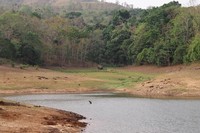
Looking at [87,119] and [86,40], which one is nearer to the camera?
[87,119]

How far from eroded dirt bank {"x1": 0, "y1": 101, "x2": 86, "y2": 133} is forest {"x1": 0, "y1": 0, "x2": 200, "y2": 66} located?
59.6 meters

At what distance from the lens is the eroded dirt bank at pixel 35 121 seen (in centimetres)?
2512

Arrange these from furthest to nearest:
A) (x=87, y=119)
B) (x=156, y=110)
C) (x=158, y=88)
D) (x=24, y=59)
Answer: (x=24, y=59) → (x=158, y=88) → (x=156, y=110) → (x=87, y=119)

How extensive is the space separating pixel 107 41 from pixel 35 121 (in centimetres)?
10110

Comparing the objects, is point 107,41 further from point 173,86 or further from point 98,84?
point 173,86

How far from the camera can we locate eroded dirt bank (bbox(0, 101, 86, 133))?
25125 mm

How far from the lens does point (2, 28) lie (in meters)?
99.2

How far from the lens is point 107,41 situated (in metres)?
129

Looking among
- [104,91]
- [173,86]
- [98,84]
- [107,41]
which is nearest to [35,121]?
[173,86]

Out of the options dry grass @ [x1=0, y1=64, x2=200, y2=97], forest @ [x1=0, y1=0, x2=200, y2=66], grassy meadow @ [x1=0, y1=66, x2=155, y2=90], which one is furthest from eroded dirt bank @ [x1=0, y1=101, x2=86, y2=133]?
forest @ [x1=0, y1=0, x2=200, y2=66]

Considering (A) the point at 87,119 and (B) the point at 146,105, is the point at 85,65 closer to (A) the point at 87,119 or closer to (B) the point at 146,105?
(B) the point at 146,105

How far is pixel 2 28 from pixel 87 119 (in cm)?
6950

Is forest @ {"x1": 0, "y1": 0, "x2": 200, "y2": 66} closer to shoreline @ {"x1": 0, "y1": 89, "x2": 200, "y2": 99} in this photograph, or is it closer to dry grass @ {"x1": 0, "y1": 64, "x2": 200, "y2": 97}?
dry grass @ {"x1": 0, "y1": 64, "x2": 200, "y2": 97}

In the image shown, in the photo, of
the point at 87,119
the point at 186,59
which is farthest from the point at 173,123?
the point at 186,59
